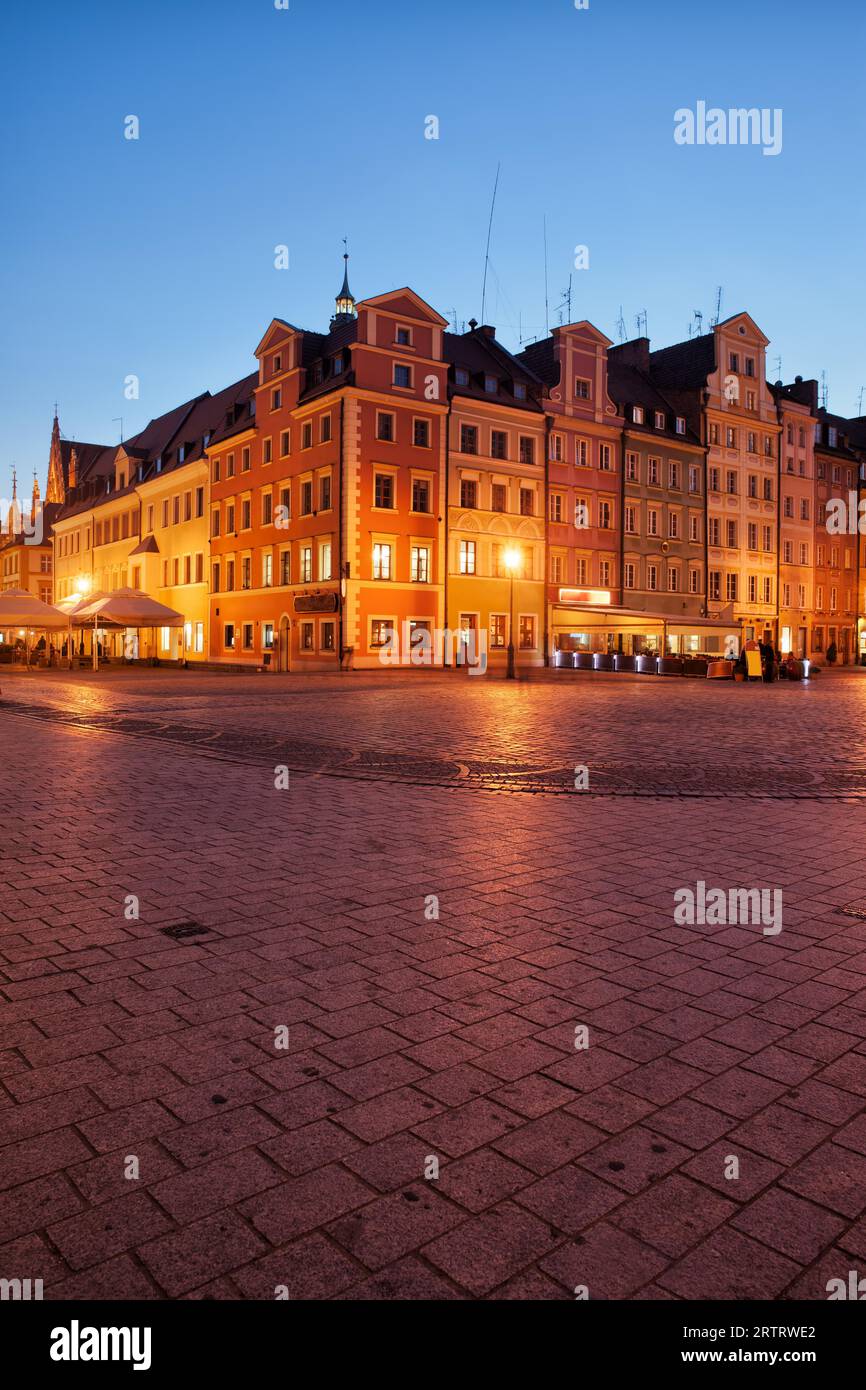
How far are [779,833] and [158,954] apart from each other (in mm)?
4940

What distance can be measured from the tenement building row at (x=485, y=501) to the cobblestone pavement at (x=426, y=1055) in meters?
26.6

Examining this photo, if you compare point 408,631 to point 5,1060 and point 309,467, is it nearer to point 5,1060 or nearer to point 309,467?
point 309,467

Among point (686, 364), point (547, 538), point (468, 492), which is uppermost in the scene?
point (686, 364)

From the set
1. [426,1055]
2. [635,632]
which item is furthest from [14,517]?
[426,1055]

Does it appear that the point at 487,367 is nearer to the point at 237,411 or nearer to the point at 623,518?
the point at 623,518

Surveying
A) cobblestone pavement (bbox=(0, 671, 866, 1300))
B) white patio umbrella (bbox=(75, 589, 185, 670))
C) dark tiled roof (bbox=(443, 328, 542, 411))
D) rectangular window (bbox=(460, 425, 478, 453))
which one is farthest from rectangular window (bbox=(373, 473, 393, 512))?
cobblestone pavement (bbox=(0, 671, 866, 1300))

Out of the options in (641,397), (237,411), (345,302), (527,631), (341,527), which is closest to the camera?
(341,527)

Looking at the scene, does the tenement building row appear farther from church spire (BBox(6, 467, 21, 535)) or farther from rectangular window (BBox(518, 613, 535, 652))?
church spire (BBox(6, 467, 21, 535))

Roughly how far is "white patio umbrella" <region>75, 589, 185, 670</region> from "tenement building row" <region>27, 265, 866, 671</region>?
7.43m

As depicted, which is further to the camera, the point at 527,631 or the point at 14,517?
the point at 14,517

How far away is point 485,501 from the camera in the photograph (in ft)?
145

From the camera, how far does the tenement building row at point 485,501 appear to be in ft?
134

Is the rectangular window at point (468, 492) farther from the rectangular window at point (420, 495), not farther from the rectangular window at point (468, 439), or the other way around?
the rectangular window at point (420, 495)

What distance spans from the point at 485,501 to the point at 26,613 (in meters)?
21.7
